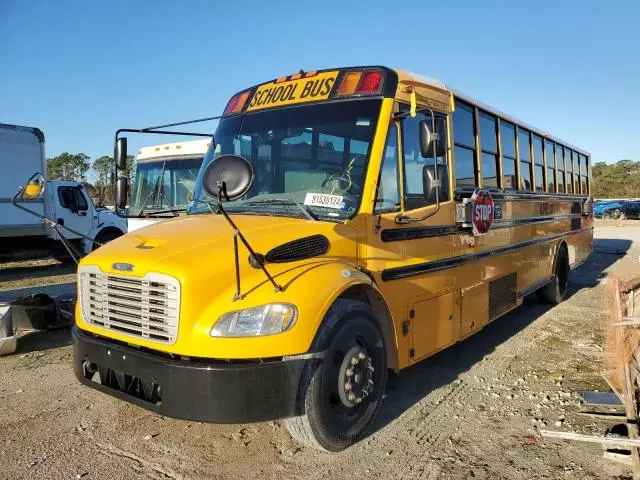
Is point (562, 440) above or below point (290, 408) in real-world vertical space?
below

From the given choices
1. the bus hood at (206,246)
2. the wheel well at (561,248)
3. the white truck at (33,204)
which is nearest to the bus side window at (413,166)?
the bus hood at (206,246)

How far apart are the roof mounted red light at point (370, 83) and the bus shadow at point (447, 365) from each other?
2.48m

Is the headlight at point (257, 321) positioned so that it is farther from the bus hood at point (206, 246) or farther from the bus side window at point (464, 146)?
the bus side window at point (464, 146)

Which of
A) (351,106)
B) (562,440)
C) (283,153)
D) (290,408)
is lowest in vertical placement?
(562,440)

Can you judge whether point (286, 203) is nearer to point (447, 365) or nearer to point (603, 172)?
point (447, 365)

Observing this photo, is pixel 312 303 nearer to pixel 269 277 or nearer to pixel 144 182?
pixel 269 277

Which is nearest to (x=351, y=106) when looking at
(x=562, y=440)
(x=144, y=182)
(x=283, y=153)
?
(x=283, y=153)

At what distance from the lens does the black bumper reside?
281 centimetres

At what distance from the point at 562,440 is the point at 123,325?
3.07 m

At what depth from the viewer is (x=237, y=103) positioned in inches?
181

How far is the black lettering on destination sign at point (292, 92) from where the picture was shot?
160 inches

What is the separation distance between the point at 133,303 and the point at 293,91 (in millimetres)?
2149

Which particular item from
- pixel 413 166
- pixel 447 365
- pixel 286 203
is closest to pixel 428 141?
pixel 413 166

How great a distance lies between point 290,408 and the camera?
2967 millimetres
